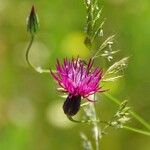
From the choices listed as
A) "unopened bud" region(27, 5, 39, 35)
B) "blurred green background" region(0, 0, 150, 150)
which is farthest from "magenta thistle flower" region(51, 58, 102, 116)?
"blurred green background" region(0, 0, 150, 150)

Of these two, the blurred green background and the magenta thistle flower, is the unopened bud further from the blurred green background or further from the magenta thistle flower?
the blurred green background

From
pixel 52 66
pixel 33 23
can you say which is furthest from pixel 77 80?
pixel 52 66

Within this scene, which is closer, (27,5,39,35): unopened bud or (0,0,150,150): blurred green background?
(27,5,39,35): unopened bud

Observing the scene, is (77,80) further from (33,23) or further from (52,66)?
(52,66)

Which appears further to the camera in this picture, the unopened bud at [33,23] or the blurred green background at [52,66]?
the blurred green background at [52,66]

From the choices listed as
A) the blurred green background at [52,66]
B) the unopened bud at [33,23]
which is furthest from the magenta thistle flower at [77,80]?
the blurred green background at [52,66]

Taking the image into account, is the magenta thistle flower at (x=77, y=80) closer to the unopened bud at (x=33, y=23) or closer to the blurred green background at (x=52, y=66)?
the unopened bud at (x=33, y=23)
